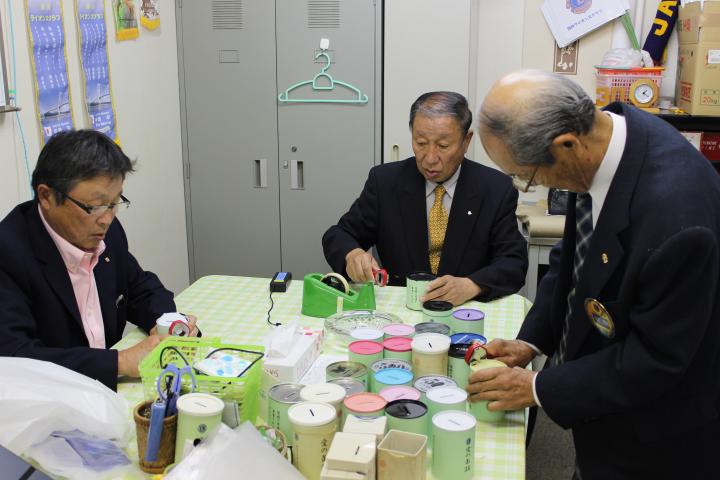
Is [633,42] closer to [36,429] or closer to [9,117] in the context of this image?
[9,117]

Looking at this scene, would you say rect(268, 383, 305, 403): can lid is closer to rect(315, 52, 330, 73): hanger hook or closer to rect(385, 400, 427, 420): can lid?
rect(385, 400, 427, 420): can lid

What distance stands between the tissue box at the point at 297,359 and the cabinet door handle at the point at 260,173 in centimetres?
214

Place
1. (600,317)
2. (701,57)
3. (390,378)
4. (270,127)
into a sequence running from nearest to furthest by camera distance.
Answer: (600,317) < (390,378) < (701,57) < (270,127)

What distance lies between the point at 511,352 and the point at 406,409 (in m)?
0.43

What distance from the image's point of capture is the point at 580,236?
5.11 feet

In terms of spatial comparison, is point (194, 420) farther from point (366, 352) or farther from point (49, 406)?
point (366, 352)

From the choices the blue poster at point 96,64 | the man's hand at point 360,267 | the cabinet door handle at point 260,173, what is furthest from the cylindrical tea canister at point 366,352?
the cabinet door handle at point 260,173

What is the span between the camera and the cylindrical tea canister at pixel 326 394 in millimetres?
1347

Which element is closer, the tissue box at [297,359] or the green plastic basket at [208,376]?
the green plastic basket at [208,376]

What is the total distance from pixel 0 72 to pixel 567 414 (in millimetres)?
2198

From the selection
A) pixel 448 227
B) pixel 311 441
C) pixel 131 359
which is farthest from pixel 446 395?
pixel 448 227

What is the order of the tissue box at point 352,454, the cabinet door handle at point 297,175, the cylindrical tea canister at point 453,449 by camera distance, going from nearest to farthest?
the tissue box at point 352,454, the cylindrical tea canister at point 453,449, the cabinet door handle at point 297,175

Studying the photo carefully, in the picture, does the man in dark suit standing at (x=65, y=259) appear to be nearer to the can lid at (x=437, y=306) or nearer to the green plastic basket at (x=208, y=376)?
the green plastic basket at (x=208, y=376)

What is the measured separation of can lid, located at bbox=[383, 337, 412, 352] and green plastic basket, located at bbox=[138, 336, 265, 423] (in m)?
0.29
